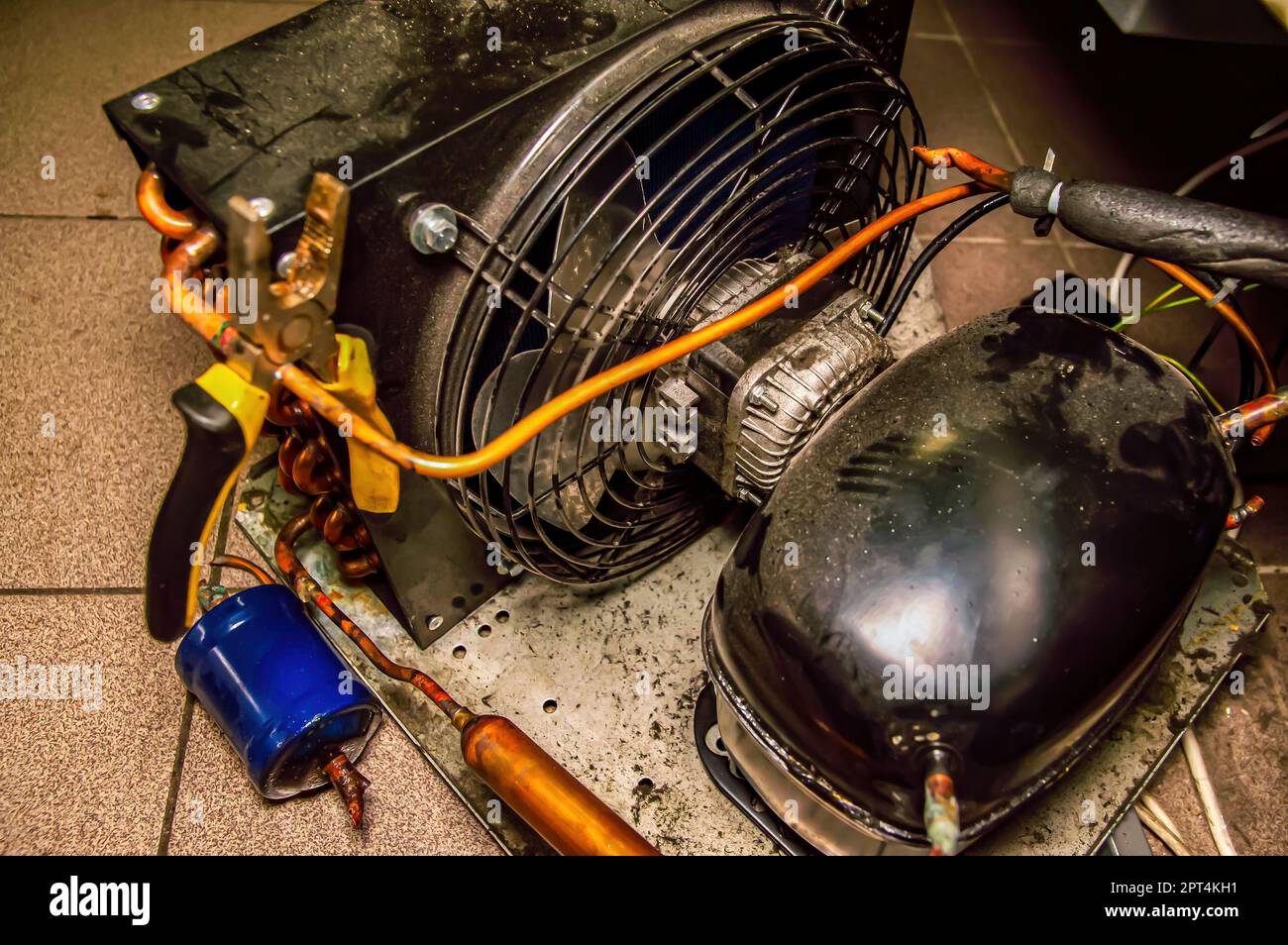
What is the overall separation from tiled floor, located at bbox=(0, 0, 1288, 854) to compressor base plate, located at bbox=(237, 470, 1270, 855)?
0.10 m

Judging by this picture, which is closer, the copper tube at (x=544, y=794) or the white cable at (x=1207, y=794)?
the copper tube at (x=544, y=794)

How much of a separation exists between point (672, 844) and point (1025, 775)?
360 millimetres

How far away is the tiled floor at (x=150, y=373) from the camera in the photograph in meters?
1.15

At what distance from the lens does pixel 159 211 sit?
881 millimetres

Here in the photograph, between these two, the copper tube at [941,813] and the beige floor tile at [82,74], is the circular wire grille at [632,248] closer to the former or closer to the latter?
the copper tube at [941,813]

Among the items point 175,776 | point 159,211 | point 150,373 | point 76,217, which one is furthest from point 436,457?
point 76,217

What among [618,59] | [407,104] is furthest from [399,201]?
[618,59]

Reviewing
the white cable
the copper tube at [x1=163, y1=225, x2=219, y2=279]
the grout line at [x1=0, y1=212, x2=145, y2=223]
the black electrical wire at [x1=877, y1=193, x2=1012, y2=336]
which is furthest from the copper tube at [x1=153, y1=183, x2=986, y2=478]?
the grout line at [x1=0, y1=212, x2=145, y2=223]

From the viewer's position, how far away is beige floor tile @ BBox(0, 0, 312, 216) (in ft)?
5.57

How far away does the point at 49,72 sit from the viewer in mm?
1854

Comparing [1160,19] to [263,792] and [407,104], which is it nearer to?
[407,104]

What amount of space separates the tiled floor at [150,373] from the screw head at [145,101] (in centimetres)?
60

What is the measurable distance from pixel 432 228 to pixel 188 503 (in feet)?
0.97

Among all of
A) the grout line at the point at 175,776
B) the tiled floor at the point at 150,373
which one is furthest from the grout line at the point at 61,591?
the grout line at the point at 175,776
